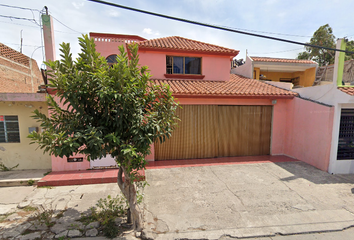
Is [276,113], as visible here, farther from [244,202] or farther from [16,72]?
[16,72]

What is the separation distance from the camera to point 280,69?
13.1 meters

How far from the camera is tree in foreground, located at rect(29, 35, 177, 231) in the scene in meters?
2.77

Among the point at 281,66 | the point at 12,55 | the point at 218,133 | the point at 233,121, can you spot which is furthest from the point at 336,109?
the point at 12,55

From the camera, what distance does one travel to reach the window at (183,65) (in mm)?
8907

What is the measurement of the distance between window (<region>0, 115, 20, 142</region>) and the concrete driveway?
5.31 m

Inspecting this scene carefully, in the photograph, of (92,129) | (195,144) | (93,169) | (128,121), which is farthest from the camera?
(195,144)

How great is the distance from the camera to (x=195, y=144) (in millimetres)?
7488

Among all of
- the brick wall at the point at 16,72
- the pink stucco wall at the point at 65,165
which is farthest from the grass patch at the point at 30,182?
the brick wall at the point at 16,72

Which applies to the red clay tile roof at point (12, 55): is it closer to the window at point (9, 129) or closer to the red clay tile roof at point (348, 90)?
the window at point (9, 129)

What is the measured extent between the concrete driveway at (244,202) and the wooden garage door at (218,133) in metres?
1.18

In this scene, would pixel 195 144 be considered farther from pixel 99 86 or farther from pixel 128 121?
pixel 99 86

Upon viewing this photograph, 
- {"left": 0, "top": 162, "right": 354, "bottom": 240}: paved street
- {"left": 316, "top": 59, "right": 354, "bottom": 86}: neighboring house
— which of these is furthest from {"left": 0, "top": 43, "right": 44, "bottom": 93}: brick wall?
{"left": 316, "top": 59, "right": 354, "bottom": 86}: neighboring house

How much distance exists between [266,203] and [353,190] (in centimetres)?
300

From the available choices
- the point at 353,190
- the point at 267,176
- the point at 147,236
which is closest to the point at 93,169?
the point at 147,236
